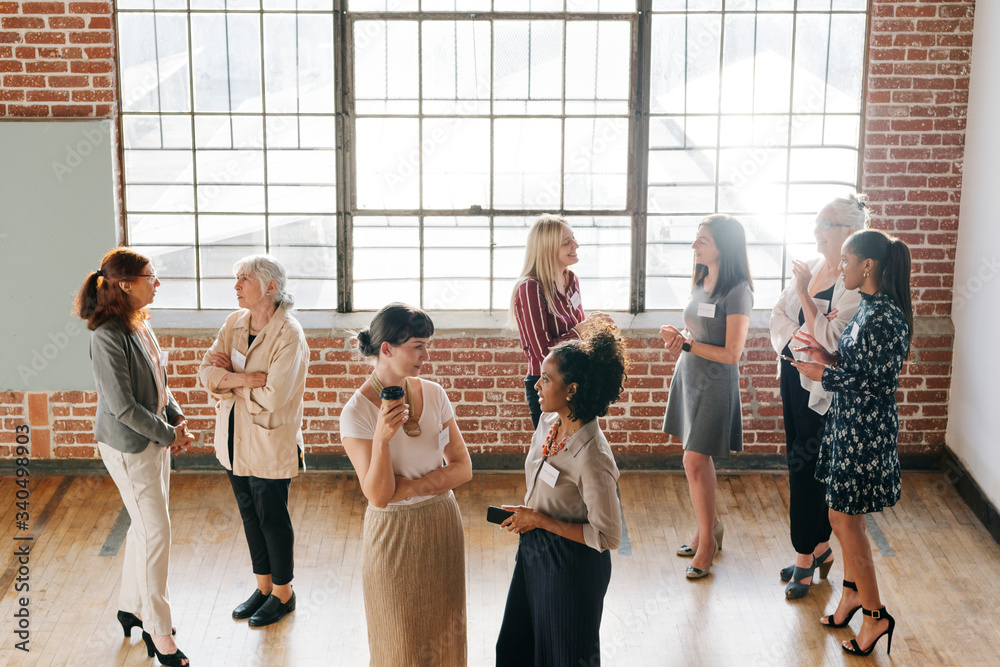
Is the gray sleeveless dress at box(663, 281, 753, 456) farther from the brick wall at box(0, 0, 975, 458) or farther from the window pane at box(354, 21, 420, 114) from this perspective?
the window pane at box(354, 21, 420, 114)

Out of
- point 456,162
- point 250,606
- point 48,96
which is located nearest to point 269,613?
point 250,606

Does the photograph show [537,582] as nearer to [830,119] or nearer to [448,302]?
[448,302]

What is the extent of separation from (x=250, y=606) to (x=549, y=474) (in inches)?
79.8

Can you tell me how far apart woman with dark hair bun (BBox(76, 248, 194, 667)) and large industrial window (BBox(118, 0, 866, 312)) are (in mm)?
2109

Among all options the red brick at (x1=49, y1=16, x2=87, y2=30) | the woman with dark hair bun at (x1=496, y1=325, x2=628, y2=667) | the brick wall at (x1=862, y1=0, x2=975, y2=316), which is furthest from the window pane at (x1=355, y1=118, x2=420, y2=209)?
the woman with dark hair bun at (x1=496, y1=325, x2=628, y2=667)

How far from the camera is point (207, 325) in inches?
232

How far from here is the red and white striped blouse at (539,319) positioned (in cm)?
461

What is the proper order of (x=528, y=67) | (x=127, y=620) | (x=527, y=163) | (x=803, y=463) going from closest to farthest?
(x=127, y=620) < (x=803, y=463) < (x=528, y=67) < (x=527, y=163)

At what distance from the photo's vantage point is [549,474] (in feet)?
9.94

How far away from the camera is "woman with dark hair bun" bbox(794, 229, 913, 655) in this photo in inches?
149

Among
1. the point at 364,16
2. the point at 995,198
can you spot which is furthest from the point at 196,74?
the point at 995,198

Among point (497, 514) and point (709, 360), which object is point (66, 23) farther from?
point (497, 514)

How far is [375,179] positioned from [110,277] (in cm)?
243

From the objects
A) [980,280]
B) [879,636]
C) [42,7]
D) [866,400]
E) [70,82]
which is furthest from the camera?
[70,82]
